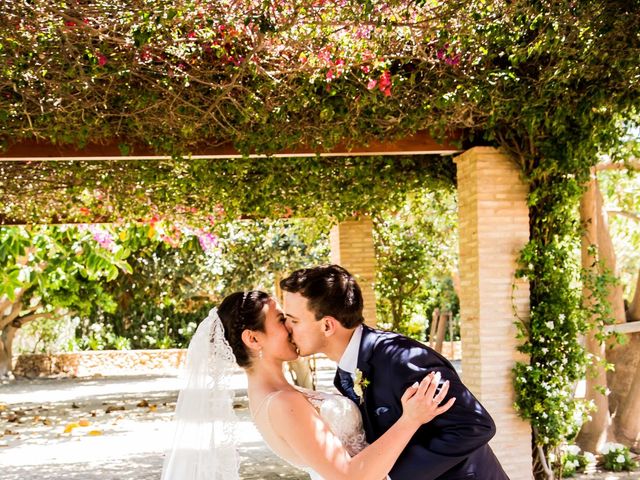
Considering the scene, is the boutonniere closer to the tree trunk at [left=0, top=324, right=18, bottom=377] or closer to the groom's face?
the groom's face

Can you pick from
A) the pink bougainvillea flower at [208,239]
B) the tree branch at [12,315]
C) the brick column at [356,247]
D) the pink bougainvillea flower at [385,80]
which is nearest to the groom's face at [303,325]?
the pink bougainvillea flower at [385,80]

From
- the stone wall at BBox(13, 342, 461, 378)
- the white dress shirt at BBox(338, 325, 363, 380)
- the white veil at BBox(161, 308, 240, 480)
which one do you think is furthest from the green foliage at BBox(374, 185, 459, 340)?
the white dress shirt at BBox(338, 325, 363, 380)

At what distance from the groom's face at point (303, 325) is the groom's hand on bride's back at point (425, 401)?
43 cm

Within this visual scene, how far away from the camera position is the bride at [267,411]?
2.70m

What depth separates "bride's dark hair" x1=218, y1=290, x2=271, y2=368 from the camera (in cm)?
321

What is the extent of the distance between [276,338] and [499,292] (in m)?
4.83

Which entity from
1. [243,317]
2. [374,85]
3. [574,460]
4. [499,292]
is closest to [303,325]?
[243,317]

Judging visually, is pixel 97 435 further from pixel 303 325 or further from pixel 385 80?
pixel 303 325

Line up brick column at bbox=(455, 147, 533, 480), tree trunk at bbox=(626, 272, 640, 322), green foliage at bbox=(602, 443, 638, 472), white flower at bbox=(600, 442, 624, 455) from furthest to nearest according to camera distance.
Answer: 1. tree trunk at bbox=(626, 272, 640, 322)
2. white flower at bbox=(600, 442, 624, 455)
3. green foliage at bbox=(602, 443, 638, 472)
4. brick column at bbox=(455, 147, 533, 480)

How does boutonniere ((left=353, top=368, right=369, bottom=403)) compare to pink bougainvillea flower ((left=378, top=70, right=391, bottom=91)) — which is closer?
boutonniere ((left=353, top=368, right=369, bottom=403))

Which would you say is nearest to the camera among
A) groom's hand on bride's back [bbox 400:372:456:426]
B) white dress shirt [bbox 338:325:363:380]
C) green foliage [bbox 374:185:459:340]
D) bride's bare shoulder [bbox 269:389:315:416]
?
groom's hand on bride's back [bbox 400:372:456:426]

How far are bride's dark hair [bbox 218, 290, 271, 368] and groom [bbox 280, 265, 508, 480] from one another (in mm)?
155

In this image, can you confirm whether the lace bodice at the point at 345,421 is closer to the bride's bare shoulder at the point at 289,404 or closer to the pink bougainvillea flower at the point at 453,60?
the bride's bare shoulder at the point at 289,404

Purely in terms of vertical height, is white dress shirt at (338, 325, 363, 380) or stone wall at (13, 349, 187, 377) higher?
white dress shirt at (338, 325, 363, 380)
